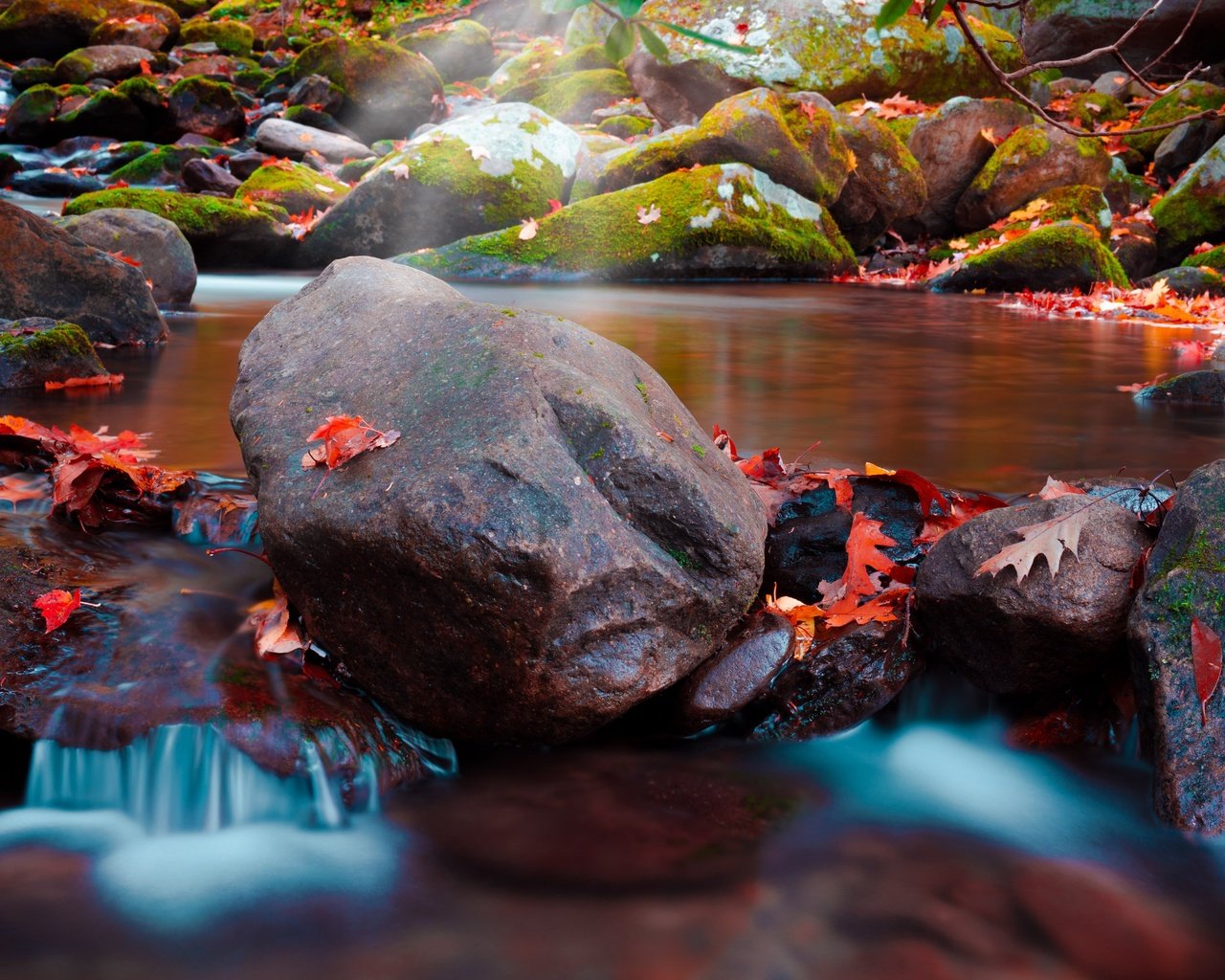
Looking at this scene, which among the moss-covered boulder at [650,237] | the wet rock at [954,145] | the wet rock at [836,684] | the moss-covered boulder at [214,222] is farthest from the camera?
the wet rock at [954,145]

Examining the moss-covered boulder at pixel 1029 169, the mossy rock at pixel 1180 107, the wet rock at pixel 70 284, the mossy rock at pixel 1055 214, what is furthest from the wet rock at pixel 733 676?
the mossy rock at pixel 1180 107

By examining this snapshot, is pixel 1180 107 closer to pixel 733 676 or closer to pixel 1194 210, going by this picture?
pixel 1194 210

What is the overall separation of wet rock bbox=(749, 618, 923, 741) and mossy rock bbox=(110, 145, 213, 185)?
15.4m

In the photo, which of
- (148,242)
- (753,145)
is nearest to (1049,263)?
(753,145)

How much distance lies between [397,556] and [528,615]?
0.35m

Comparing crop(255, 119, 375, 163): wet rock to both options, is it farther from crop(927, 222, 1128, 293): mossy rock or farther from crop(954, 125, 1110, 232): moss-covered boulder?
crop(927, 222, 1128, 293): mossy rock

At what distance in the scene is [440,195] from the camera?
1211 centimetres

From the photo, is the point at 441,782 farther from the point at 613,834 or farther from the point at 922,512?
the point at 922,512

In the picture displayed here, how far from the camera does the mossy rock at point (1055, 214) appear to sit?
1358 centimetres

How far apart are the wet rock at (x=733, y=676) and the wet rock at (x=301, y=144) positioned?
16915 mm

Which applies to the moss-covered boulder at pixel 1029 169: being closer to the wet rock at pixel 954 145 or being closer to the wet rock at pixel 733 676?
the wet rock at pixel 954 145

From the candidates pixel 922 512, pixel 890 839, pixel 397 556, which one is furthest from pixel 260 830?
pixel 922 512

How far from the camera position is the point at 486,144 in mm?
12359

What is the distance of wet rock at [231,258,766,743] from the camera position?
2.40 meters
